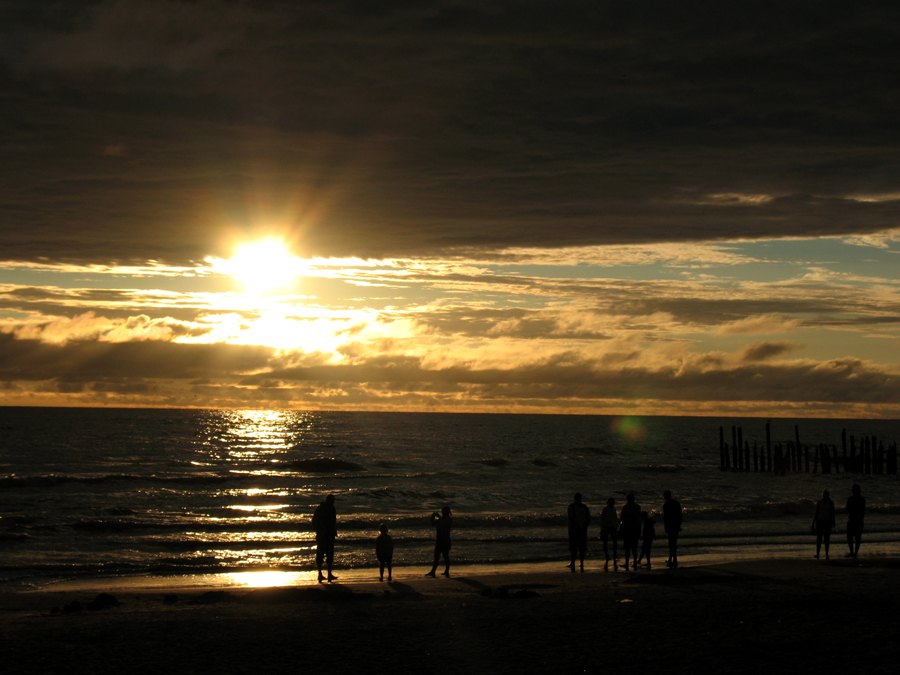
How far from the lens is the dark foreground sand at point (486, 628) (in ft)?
32.7

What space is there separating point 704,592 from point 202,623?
28.3ft

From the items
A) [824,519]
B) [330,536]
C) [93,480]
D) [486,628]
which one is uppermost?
[93,480]

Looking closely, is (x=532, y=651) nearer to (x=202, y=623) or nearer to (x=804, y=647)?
(x=804, y=647)

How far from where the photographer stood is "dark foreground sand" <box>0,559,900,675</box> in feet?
32.7

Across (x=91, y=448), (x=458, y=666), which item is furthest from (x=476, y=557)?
(x=91, y=448)

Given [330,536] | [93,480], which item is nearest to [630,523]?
[330,536]

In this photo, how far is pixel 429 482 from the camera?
47.9m

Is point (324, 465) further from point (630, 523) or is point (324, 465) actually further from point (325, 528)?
point (630, 523)

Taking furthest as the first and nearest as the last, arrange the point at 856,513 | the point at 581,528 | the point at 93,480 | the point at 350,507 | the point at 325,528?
the point at 93,480 < the point at 350,507 < the point at 856,513 < the point at 581,528 < the point at 325,528

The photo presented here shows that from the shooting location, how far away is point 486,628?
11.8m

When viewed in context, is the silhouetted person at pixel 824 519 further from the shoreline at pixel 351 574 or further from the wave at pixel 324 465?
the wave at pixel 324 465

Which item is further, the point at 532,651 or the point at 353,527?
the point at 353,527

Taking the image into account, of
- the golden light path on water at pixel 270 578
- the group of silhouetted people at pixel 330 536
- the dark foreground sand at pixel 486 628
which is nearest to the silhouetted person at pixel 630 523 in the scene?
the dark foreground sand at pixel 486 628

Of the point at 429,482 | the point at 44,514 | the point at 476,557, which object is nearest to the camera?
the point at 476,557
